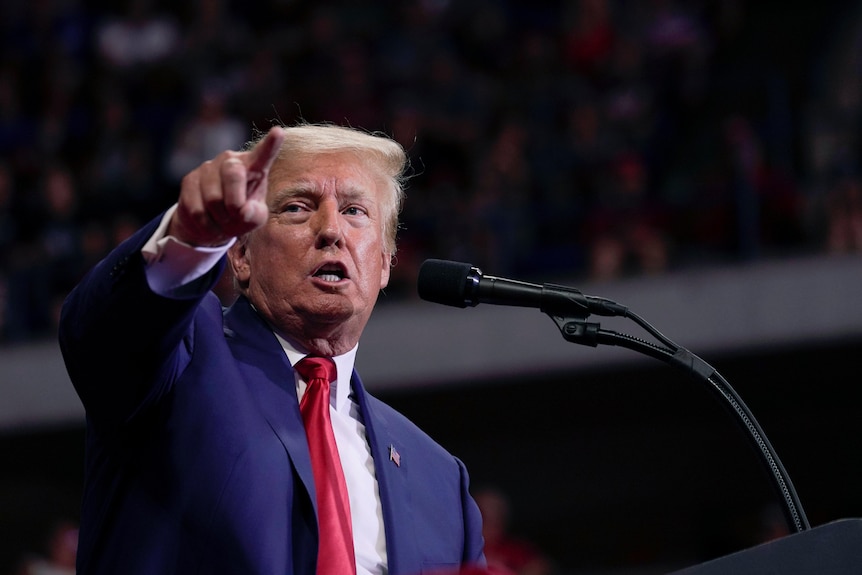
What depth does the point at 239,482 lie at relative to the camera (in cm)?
205

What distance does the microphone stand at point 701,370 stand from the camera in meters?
1.98

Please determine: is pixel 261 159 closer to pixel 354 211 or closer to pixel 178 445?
pixel 178 445

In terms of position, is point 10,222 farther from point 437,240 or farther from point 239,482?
point 239,482

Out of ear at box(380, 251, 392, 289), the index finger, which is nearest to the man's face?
ear at box(380, 251, 392, 289)

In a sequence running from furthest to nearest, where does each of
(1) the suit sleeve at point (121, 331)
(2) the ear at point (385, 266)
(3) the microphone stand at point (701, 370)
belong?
(2) the ear at point (385, 266) → (3) the microphone stand at point (701, 370) → (1) the suit sleeve at point (121, 331)

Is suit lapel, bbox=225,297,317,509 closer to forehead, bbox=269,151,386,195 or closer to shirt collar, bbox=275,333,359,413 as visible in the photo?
shirt collar, bbox=275,333,359,413

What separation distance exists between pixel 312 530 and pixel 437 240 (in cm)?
503

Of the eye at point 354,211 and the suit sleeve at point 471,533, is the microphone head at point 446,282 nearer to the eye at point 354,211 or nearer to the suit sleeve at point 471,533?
the eye at point 354,211

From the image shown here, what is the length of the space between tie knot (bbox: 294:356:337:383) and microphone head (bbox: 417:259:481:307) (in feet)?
0.94

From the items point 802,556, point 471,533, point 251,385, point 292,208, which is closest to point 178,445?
point 251,385

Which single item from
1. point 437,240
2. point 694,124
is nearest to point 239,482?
point 437,240

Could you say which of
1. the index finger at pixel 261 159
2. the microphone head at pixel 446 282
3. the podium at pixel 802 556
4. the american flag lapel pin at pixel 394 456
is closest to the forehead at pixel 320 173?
the microphone head at pixel 446 282

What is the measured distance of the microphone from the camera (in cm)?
211

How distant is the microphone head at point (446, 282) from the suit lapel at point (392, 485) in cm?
37
